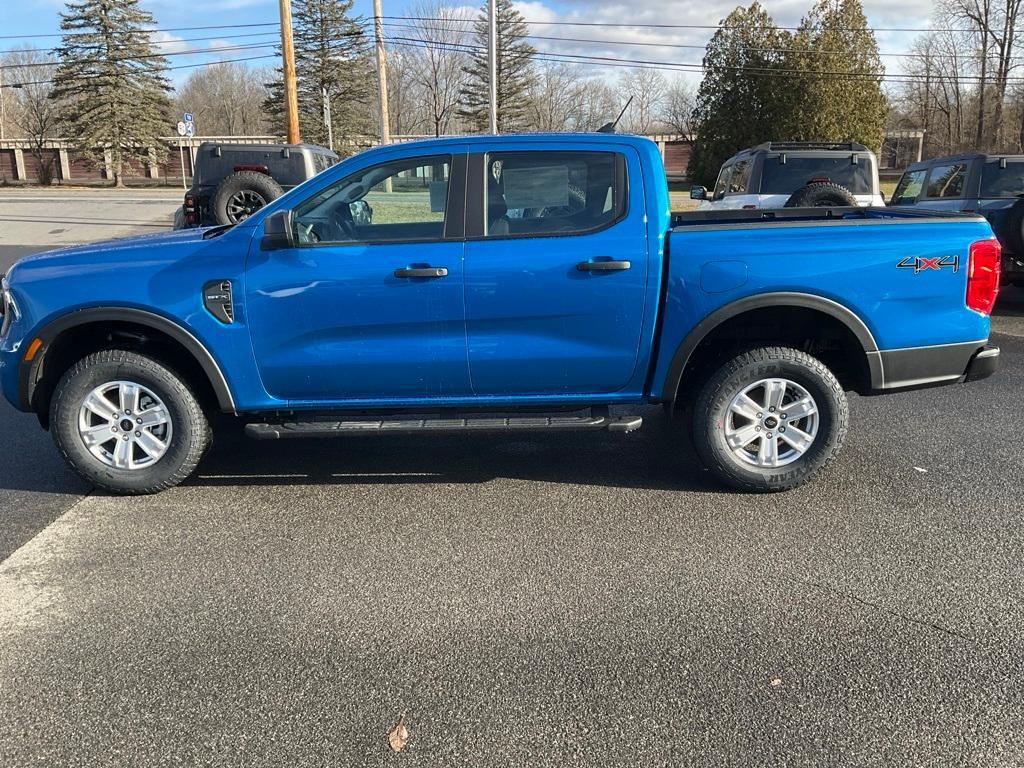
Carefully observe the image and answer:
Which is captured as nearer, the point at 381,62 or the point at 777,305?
the point at 777,305

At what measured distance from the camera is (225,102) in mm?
82812

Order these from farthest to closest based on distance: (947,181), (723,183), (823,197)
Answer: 1. (723,183)
2. (947,181)
3. (823,197)

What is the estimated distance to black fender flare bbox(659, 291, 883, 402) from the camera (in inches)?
167

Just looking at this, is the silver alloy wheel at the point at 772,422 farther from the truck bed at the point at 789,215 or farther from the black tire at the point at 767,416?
the truck bed at the point at 789,215

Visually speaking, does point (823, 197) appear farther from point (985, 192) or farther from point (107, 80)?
point (107, 80)

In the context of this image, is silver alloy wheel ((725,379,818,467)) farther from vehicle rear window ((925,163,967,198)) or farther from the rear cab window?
vehicle rear window ((925,163,967,198))

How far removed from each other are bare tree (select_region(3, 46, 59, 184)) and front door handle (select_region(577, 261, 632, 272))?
58265mm

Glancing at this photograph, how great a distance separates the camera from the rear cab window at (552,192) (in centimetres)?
434

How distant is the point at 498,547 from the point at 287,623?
108 centimetres

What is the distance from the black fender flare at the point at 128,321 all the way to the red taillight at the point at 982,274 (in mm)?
4009

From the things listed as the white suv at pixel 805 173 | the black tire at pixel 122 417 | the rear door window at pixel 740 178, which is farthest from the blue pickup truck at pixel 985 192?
the black tire at pixel 122 417

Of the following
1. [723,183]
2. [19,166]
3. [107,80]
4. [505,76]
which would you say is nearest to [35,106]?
[19,166]

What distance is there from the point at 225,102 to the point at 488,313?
88.4 meters

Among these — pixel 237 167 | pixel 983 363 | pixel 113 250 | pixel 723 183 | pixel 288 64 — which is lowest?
pixel 983 363
